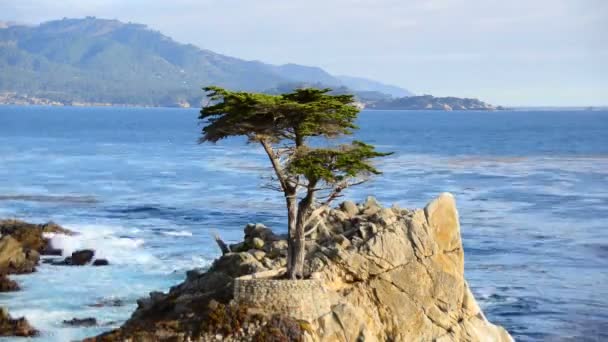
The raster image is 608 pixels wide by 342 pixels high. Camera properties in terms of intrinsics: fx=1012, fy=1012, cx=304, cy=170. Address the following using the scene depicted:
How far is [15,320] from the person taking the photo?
105 ft

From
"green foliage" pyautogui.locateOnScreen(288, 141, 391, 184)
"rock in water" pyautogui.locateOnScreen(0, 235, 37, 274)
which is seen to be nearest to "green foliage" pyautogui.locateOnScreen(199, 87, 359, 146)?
"green foliage" pyautogui.locateOnScreen(288, 141, 391, 184)

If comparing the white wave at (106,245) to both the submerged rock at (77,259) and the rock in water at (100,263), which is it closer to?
the rock in water at (100,263)

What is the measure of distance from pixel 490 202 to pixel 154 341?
43.1 metres

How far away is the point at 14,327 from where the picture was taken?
31.3m

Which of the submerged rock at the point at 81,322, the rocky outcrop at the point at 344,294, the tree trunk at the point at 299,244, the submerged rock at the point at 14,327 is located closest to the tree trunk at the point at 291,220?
the tree trunk at the point at 299,244

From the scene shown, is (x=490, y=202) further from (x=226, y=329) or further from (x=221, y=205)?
(x=226, y=329)

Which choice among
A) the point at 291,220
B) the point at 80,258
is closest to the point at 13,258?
the point at 80,258

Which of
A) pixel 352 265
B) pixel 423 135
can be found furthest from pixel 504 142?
pixel 352 265

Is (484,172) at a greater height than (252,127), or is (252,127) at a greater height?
(252,127)

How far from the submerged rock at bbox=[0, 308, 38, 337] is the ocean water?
0.51m

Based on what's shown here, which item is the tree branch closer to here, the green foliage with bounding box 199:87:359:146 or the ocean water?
the green foliage with bounding box 199:87:359:146

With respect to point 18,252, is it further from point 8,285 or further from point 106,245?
point 106,245

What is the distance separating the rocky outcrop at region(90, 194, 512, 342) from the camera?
22922mm

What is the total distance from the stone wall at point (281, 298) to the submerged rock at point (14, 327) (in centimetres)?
1053
